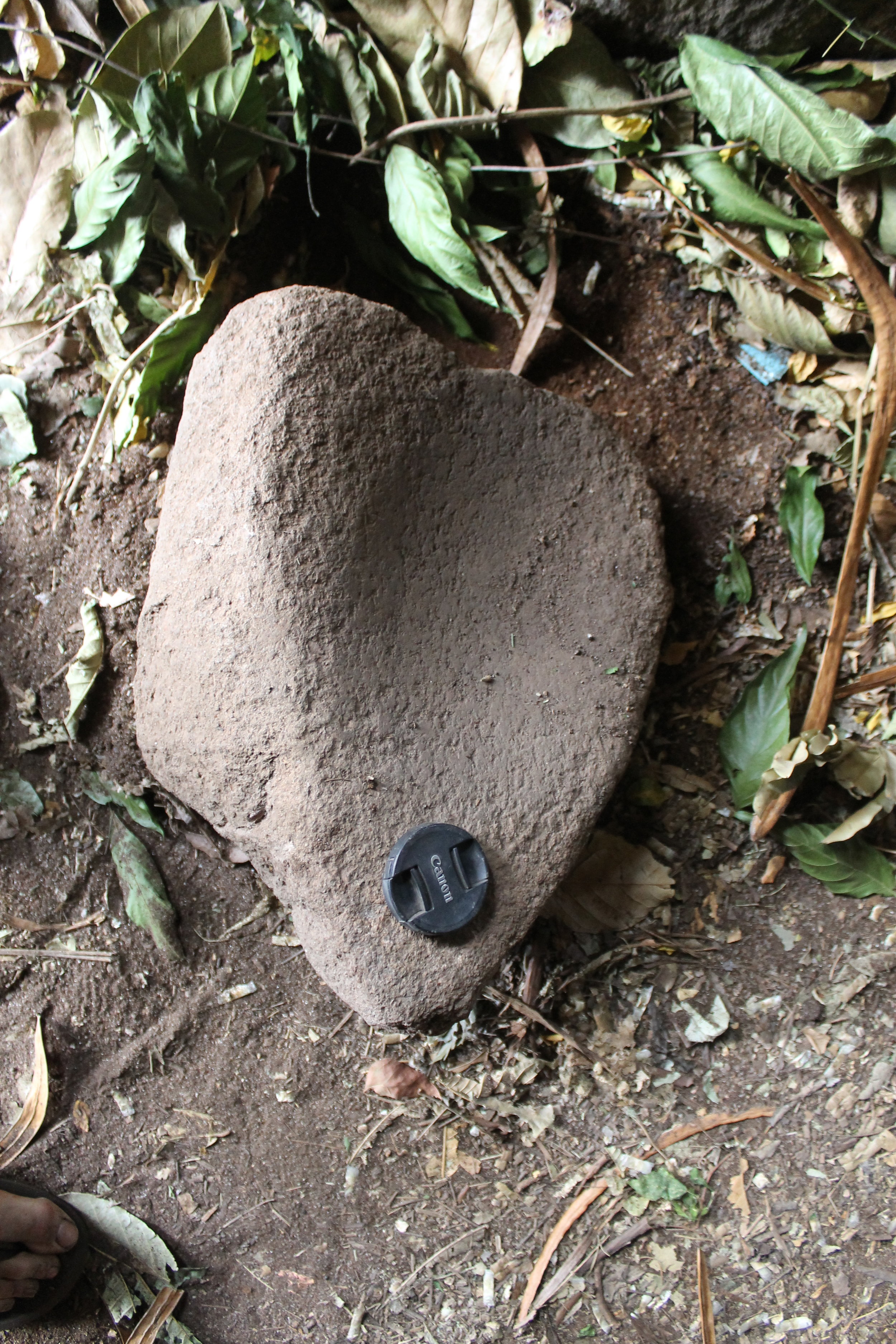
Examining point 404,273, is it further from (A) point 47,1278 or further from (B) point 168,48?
(A) point 47,1278

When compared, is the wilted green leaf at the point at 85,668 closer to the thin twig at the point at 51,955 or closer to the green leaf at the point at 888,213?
the thin twig at the point at 51,955

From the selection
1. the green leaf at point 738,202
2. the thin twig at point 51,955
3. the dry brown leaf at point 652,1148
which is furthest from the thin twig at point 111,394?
the dry brown leaf at point 652,1148

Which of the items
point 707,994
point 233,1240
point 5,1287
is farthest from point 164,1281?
point 707,994

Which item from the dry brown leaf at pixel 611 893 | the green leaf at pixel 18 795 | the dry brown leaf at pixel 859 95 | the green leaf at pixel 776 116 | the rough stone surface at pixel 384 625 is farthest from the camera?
the green leaf at pixel 18 795

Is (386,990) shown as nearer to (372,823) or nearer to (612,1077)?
(372,823)

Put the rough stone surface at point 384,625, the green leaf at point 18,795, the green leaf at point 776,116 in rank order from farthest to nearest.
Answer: the green leaf at point 18,795 → the green leaf at point 776,116 → the rough stone surface at point 384,625

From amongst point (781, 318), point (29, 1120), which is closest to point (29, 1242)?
point (29, 1120)

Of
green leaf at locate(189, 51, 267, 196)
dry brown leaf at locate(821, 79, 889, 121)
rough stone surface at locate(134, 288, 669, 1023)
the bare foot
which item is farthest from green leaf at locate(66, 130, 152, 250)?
the bare foot
